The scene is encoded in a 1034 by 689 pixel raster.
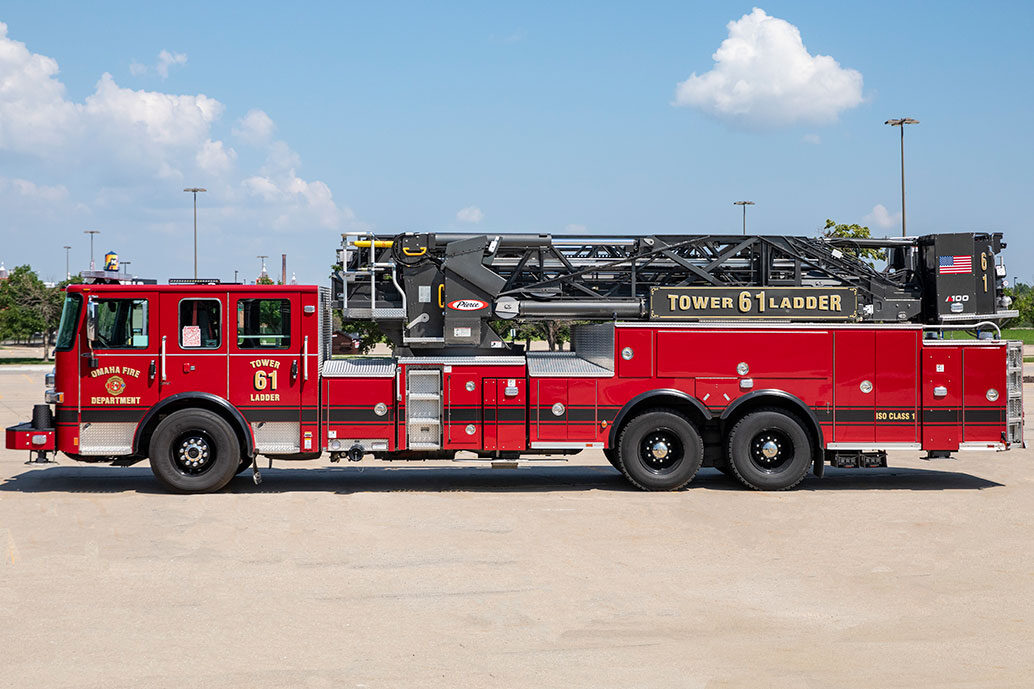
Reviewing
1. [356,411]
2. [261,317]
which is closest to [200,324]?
[261,317]

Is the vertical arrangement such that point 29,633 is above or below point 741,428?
below

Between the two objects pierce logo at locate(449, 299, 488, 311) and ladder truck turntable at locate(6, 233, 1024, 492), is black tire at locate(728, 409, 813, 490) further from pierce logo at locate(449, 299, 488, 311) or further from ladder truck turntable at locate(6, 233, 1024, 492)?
pierce logo at locate(449, 299, 488, 311)

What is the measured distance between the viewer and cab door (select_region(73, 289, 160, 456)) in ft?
38.3

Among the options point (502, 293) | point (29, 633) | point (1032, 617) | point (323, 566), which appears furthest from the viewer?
point (502, 293)

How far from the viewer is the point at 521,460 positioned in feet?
40.3

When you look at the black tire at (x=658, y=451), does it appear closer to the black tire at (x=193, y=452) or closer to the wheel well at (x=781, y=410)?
the wheel well at (x=781, y=410)

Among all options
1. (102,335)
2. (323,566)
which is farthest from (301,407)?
(323,566)

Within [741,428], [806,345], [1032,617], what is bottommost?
[1032,617]

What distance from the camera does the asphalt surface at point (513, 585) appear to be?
19.4 feet

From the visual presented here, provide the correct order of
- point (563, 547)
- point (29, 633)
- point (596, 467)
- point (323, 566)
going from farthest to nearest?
point (596, 467) → point (563, 547) → point (323, 566) → point (29, 633)

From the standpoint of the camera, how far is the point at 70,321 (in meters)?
11.8

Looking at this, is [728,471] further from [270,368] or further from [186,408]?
[186,408]

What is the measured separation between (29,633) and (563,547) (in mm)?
4513

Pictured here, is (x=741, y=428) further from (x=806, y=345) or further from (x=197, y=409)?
(x=197, y=409)
